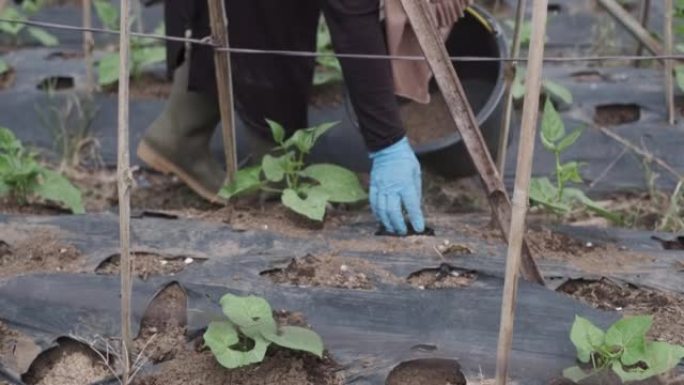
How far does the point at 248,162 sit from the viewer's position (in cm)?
265

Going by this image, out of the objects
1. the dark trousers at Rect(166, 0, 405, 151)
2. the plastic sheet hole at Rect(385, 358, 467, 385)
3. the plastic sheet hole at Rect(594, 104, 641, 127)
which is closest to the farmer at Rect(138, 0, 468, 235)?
the dark trousers at Rect(166, 0, 405, 151)

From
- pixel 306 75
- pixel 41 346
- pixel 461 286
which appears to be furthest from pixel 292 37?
pixel 41 346

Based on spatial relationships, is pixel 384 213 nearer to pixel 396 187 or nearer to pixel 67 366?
pixel 396 187

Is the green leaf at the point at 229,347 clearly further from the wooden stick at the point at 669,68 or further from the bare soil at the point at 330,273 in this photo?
the wooden stick at the point at 669,68

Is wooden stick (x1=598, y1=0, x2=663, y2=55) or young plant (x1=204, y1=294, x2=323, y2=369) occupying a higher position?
wooden stick (x1=598, y1=0, x2=663, y2=55)

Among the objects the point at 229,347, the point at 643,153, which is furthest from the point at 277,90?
the point at 229,347

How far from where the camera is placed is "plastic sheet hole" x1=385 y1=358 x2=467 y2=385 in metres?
1.71

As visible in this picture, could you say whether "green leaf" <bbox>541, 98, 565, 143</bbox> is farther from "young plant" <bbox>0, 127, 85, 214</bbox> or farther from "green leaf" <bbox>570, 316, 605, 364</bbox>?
"young plant" <bbox>0, 127, 85, 214</bbox>

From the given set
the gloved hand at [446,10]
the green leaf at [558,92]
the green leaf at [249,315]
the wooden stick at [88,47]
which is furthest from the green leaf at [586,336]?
the wooden stick at [88,47]

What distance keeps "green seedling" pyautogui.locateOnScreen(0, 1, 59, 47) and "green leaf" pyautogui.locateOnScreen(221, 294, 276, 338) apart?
1.79 meters

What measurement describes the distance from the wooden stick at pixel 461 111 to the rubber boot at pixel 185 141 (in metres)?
0.92

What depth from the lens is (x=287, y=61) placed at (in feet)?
8.20

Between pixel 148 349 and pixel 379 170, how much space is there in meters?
0.58

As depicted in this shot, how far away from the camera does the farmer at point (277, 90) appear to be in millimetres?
2105
